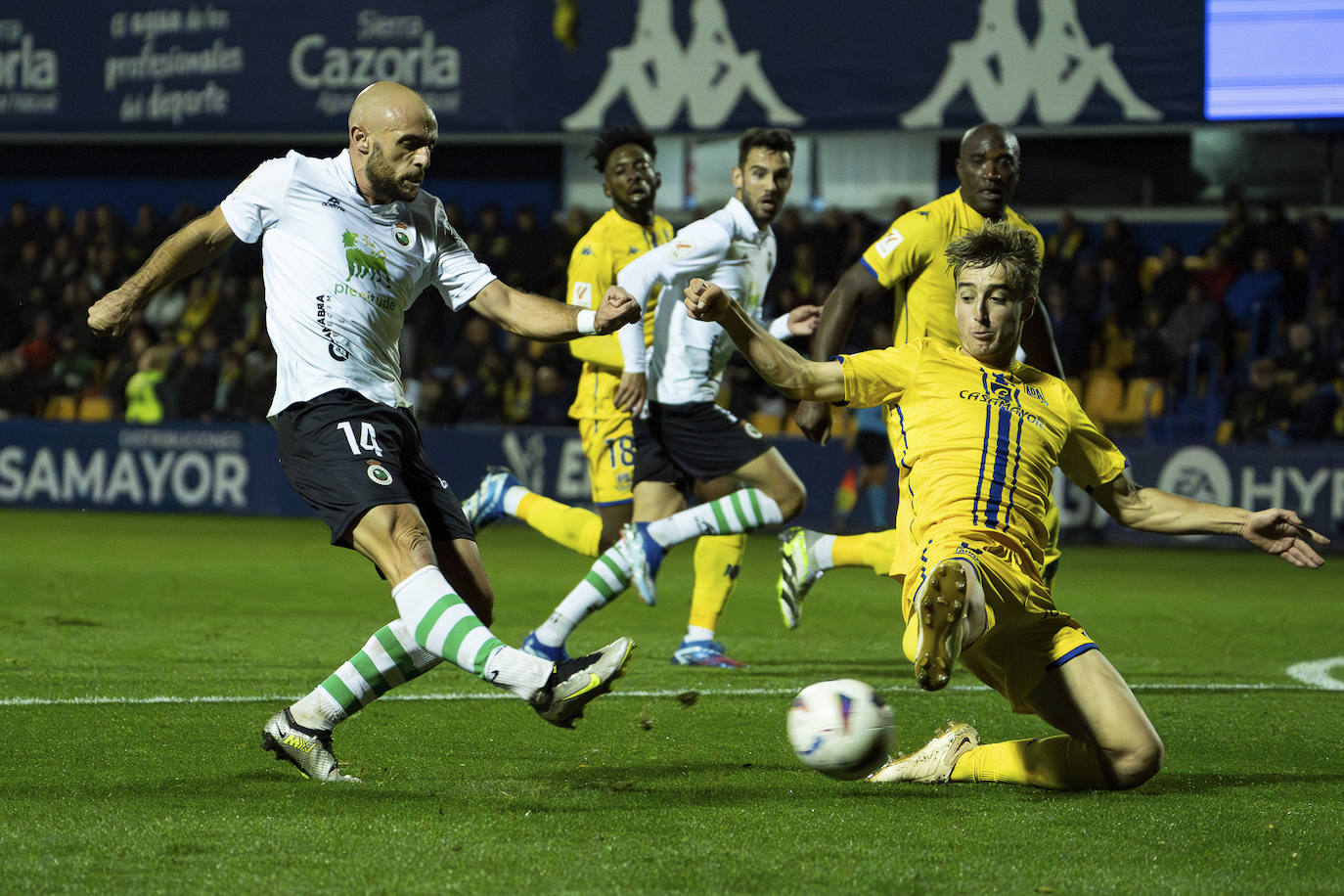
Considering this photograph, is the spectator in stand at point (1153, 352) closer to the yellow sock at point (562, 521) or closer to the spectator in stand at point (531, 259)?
the spectator in stand at point (531, 259)

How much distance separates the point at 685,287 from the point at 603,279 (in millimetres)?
591

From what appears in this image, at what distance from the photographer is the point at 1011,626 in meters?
4.58

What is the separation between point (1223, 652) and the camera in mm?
8273

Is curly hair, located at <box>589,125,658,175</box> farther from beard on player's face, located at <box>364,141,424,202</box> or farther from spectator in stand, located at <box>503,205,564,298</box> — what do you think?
spectator in stand, located at <box>503,205,564,298</box>

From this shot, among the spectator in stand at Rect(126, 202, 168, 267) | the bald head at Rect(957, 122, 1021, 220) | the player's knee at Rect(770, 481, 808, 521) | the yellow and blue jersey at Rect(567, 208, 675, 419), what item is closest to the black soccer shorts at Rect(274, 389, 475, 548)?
the player's knee at Rect(770, 481, 808, 521)

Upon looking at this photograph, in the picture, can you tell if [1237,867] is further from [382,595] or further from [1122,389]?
[1122,389]

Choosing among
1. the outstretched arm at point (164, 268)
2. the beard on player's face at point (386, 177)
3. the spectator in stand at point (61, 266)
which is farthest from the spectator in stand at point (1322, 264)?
the spectator in stand at point (61, 266)

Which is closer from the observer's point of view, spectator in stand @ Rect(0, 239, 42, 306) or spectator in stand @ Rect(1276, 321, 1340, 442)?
spectator in stand @ Rect(1276, 321, 1340, 442)

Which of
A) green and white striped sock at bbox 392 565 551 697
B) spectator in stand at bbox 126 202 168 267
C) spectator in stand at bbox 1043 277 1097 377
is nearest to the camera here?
green and white striped sock at bbox 392 565 551 697

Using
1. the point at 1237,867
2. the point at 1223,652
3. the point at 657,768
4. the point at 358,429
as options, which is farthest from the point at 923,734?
the point at 1223,652

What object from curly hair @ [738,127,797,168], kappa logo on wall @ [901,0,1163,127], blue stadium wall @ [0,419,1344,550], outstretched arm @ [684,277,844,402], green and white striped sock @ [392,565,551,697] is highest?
kappa logo on wall @ [901,0,1163,127]

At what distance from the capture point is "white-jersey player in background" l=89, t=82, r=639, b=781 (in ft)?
15.2

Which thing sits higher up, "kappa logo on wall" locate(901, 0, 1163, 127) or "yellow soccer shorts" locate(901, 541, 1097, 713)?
"kappa logo on wall" locate(901, 0, 1163, 127)

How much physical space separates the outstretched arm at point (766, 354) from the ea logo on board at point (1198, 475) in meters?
9.87
